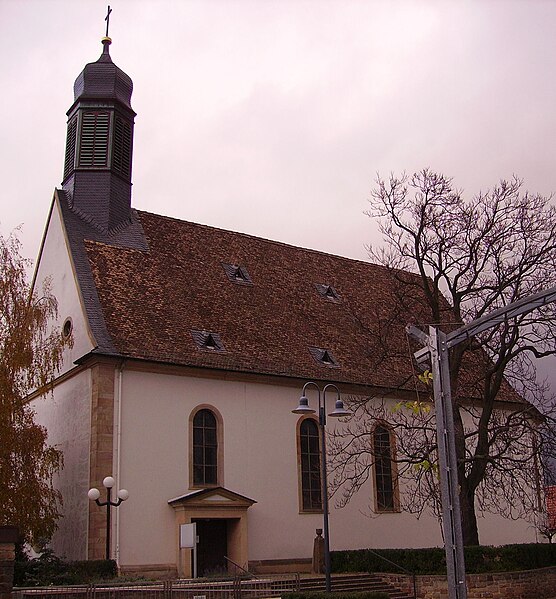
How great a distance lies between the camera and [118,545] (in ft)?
71.8

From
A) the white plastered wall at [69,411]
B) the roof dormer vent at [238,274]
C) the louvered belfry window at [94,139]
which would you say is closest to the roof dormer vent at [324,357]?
the roof dormer vent at [238,274]

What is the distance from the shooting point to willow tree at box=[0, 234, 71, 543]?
2148cm

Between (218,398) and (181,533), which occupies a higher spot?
(218,398)

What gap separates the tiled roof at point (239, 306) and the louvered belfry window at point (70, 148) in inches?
124

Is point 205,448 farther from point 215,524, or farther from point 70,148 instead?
point 70,148

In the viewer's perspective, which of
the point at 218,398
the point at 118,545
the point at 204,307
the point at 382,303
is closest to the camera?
→ the point at 118,545

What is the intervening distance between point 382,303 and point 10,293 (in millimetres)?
16840

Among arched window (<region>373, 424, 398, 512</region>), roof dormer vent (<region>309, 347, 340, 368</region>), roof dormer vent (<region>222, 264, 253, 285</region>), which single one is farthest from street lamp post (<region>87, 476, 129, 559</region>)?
roof dormer vent (<region>222, 264, 253, 285</region>)

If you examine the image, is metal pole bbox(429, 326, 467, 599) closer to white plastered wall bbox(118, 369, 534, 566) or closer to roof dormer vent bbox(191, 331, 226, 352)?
white plastered wall bbox(118, 369, 534, 566)

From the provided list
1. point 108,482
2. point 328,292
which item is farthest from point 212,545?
point 328,292

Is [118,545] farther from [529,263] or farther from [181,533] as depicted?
[529,263]

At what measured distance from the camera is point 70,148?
2983cm

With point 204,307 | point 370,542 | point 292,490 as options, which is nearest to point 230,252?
point 204,307

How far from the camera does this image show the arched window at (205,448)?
80.1 feet
